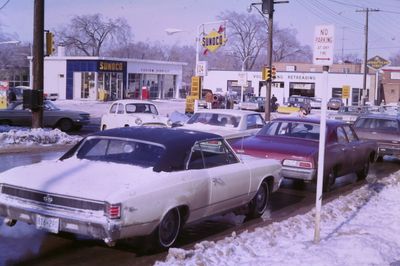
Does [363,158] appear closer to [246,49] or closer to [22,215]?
[22,215]

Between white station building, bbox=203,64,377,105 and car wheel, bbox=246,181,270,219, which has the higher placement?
white station building, bbox=203,64,377,105

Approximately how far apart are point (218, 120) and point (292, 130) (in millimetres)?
3130

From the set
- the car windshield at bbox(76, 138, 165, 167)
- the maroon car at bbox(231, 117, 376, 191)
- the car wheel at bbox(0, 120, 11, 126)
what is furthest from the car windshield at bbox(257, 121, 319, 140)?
the car wheel at bbox(0, 120, 11, 126)

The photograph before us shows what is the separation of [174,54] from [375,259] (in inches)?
5839

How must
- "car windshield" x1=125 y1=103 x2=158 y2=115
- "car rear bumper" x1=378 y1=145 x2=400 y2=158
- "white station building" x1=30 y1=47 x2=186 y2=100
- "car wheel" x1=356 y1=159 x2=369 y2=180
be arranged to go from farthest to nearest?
1. "white station building" x1=30 y1=47 x2=186 y2=100
2. "car windshield" x1=125 y1=103 x2=158 y2=115
3. "car rear bumper" x1=378 y1=145 x2=400 y2=158
4. "car wheel" x1=356 y1=159 x2=369 y2=180

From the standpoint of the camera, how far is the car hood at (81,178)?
6012 millimetres

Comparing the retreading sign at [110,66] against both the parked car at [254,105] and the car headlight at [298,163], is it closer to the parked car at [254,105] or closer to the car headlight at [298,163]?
the parked car at [254,105]

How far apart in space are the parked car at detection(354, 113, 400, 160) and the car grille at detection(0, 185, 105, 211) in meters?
13.4

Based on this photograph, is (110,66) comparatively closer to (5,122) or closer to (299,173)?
(5,122)

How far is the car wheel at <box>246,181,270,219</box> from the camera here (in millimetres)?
8852

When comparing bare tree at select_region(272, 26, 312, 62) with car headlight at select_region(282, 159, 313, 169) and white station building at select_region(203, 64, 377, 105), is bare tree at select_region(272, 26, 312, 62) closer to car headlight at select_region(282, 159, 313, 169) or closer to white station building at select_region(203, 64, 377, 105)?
white station building at select_region(203, 64, 377, 105)

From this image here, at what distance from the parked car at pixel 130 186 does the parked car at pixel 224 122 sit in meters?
6.52

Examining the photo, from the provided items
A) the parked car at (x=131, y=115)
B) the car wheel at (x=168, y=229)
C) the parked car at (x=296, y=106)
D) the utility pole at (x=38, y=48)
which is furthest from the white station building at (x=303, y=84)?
the car wheel at (x=168, y=229)

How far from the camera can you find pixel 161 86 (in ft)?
226
